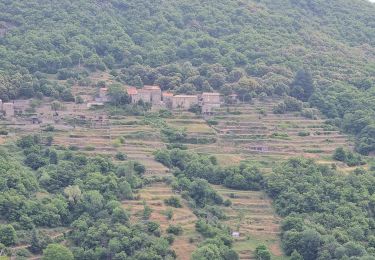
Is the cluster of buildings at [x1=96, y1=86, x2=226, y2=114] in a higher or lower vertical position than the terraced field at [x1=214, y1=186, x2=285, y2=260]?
higher

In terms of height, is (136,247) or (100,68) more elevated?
(100,68)

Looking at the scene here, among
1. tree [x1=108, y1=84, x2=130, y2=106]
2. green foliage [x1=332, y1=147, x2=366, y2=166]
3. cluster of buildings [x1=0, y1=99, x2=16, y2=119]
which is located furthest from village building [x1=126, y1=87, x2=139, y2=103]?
green foliage [x1=332, y1=147, x2=366, y2=166]

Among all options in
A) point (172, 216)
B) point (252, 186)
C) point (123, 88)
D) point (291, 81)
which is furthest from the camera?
point (291, 81)

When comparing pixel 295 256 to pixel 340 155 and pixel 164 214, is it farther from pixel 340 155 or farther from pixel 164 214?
pixel 340 155

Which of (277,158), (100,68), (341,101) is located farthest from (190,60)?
(277,158)

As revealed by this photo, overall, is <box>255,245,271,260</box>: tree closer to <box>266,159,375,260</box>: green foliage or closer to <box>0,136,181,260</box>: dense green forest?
<box>266,159,375,260</box>: green foliage

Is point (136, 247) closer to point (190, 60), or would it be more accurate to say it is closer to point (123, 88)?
point (123, 88)

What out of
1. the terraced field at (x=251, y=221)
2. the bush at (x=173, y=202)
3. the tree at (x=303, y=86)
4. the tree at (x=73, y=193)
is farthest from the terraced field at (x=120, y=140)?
the tree at (x=303, y=86)

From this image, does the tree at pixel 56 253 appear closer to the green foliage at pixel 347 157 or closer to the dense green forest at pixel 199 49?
the dense green forest at pixel 199 49
